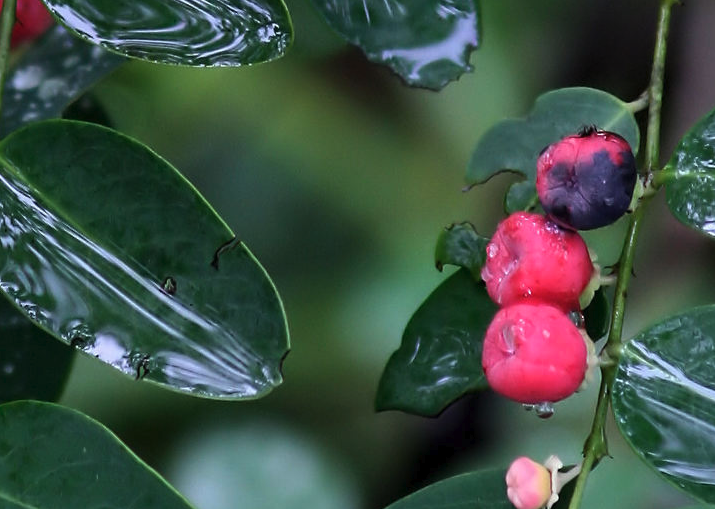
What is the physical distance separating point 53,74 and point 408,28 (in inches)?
14.3

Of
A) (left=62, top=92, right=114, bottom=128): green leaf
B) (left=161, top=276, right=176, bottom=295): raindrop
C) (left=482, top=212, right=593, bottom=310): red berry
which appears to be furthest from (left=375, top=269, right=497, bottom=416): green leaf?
(left=62, top=92, right=114, bottom=128): green leaf

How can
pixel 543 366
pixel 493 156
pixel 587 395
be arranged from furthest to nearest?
1. pixel 587 395
2. pixel 493 156
3. pixel 543 366

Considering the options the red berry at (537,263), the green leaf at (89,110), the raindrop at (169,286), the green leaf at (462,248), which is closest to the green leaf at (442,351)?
the green leaf at (462,248)

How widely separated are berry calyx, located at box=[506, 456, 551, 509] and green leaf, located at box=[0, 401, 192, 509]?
22 centimetres

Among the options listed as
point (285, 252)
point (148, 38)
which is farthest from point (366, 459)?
point (148, 38)

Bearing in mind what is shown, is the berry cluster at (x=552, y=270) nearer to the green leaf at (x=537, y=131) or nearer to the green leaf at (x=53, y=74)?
the green leaf at (x=537, y=131)

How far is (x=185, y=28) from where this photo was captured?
615mm

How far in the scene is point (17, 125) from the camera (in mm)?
849

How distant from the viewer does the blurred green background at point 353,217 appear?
1104mm

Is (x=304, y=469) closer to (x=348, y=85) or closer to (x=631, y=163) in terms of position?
(x=348, y=85)

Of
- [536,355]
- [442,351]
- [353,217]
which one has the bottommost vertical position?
[353,217]

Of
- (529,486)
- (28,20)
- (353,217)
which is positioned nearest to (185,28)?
(28,20)

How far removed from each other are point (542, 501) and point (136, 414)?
2.05 ft

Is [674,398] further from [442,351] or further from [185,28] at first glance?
[185,28]
